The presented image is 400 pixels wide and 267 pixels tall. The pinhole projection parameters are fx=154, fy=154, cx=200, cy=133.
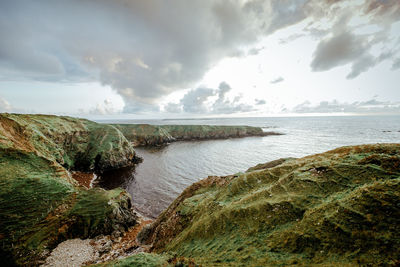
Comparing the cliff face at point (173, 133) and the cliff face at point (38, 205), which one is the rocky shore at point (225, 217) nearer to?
the cliff face at point (38, 205)

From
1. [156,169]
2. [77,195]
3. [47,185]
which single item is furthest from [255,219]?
[156,169]

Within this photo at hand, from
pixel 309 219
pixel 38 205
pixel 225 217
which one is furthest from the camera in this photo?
pixel 38 205

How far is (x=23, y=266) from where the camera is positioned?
10.0 meters

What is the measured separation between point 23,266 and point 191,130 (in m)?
85.9

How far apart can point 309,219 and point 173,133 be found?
292ft

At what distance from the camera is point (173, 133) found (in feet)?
303

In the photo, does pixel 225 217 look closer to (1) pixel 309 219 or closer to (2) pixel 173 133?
(1) pixel 309 219

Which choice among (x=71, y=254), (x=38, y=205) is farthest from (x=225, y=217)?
(x=38, y=205)

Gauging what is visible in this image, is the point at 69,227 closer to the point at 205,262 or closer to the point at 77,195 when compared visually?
the point at 77,195

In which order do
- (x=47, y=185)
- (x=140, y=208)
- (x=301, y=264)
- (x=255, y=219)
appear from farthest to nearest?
(x=140, y=208) → (x=47, y=185) → (x=255, y=219) → (x=301, y=264)

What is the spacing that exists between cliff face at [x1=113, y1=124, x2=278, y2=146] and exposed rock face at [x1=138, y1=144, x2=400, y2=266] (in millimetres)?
65814

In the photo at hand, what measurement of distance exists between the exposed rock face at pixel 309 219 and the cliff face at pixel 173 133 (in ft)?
216

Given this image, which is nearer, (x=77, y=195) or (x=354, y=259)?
(x=354, y=259)

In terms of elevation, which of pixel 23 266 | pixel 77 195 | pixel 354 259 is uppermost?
pixel 354 259
